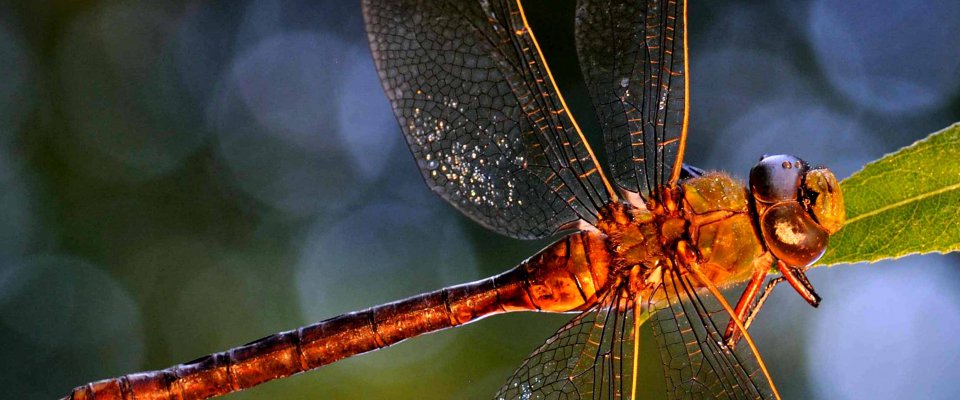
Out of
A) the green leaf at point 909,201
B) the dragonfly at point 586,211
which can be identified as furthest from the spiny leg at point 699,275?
the green leaf at point 909,201

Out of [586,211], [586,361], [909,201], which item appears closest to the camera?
[909,201]

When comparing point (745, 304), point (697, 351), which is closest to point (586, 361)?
point (697, 351)

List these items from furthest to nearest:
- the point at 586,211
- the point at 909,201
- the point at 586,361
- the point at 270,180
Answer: the point at 270,180 → the point at 586,211 → the point at 586,361 → the point at 909,201

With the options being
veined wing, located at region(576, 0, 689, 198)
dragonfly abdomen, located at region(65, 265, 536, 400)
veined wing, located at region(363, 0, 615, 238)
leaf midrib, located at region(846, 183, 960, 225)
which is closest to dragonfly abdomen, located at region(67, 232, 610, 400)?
dragonfly abdomen, located at region(65, 265, 536, 400)

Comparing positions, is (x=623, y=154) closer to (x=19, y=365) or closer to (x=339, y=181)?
(x=339, y=181)

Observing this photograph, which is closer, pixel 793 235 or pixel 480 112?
pixel 793 235

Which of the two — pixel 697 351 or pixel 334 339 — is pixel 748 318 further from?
pixel 334 339

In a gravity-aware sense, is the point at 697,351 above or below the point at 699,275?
below

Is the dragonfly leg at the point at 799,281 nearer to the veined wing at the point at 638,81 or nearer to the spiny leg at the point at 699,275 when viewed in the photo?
the spiny leg at the point at 699,275

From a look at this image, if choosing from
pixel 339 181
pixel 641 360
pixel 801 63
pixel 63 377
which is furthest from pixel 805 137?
pixel 63 377
